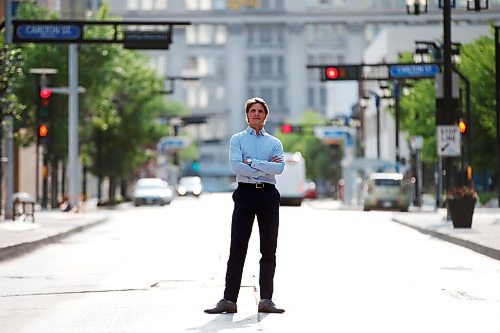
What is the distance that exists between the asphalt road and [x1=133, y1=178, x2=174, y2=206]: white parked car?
4592 cm


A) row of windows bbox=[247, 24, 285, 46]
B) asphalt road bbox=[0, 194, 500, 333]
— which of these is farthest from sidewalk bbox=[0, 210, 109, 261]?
row of windows bbox=[247, 24, 285, 46]

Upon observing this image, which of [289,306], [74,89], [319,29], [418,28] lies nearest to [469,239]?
[289,306]

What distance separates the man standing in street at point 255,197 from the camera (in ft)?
41.3

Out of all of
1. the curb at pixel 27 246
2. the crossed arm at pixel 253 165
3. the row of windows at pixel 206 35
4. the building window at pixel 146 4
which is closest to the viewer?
the crossed arm at pixel 253 165

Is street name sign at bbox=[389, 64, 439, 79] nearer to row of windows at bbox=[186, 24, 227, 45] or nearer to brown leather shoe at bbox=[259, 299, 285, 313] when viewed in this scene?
brown leather shoe at bbox=[259, 299, 285, 313]

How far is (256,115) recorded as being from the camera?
12.6m

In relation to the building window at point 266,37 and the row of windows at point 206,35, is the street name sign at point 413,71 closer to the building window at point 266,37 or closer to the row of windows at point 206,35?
the building window at point 266,37

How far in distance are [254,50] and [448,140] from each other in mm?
136128

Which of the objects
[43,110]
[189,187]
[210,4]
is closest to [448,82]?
[43,110]

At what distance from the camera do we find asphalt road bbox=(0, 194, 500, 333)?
12.1m

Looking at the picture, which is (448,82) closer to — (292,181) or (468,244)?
(468,244)

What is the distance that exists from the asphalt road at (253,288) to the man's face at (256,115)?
1.90m

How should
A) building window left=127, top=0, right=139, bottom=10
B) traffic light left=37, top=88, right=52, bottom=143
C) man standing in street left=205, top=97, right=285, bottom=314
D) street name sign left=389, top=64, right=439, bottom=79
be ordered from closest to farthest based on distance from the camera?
man standing in street left=205, top=97, right=285, bottom=314 < traffic light left=37, top=88, right=52, bottom=143 < street name sign left=389, top=64, right=439, bottom=79 < building window left=127, top=0, right=139, bottom=10

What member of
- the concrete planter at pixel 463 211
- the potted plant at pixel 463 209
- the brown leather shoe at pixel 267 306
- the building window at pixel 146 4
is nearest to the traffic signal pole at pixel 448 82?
the potted plant at pixel 463 209
